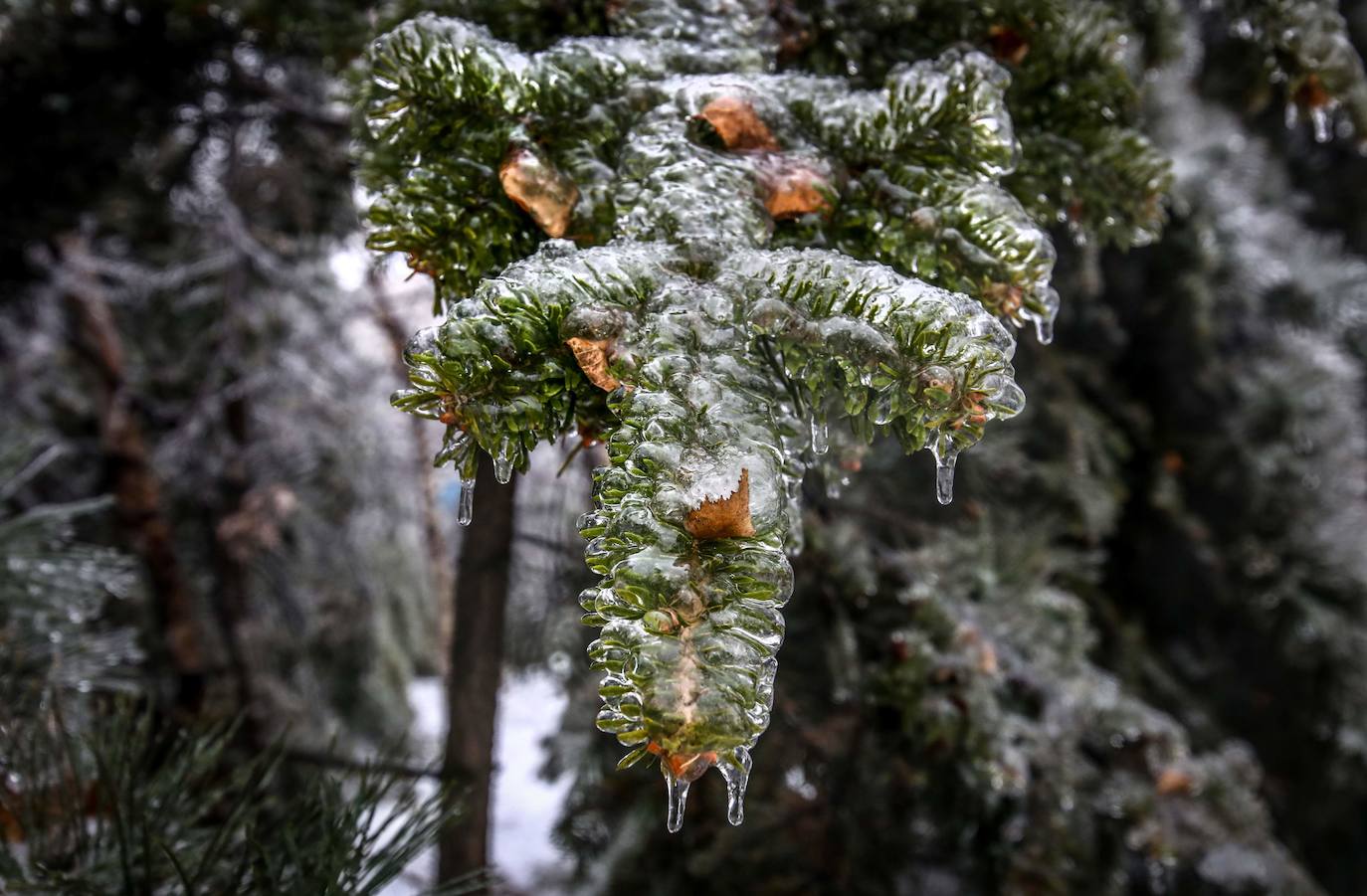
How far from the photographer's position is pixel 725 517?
0.46 m

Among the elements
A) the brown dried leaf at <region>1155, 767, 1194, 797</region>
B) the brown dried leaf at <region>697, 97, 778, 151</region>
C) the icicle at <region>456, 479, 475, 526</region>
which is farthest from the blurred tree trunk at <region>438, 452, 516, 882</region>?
the brown dried leaf at <region>1155, 767, 1194, 797</region>

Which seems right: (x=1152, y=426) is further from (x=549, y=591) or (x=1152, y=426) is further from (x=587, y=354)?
(x=587, y=354)

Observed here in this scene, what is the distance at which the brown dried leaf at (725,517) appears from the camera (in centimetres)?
46

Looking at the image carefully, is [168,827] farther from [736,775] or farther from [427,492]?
[427,492]

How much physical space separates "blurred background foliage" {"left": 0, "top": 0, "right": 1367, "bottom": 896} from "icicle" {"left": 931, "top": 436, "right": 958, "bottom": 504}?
1.72ft

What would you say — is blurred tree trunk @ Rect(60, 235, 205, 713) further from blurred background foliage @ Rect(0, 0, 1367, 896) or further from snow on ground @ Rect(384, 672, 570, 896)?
snow on ground @ Rect(384, 672, 570, 896)

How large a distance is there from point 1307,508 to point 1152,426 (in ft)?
1.66

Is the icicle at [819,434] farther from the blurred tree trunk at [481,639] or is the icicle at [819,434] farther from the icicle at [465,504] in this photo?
the blurred tree trunk at [481,639]

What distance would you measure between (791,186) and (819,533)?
2.67ft

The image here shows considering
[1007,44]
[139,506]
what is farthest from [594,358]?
[139,506]

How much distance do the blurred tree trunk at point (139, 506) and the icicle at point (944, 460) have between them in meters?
2.66

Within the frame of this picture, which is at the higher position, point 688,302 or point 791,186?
point 791,186

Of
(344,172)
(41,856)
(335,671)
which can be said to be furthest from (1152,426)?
(335,671)

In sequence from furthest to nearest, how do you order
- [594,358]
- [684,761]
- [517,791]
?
1. [517,791]
2. [594,358]
3. [684,761]
